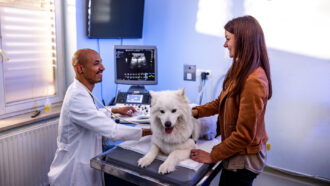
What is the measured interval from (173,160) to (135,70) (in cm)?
143

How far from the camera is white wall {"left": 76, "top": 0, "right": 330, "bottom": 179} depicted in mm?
2098

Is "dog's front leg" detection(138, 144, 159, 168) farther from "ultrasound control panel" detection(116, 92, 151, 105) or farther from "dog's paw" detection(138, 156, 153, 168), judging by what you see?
"ultrasound control panel" detection(116, 92, 151, 105)

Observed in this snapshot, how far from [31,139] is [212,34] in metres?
1.93

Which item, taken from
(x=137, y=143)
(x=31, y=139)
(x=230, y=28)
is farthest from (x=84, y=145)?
(x=230, y=28)

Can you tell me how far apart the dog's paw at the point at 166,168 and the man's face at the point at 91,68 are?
745 millimetres

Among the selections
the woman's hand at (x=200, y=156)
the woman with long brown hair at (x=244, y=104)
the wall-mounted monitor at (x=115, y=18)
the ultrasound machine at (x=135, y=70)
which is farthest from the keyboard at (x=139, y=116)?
the wall-mounted monitor at (x=115, y=18)

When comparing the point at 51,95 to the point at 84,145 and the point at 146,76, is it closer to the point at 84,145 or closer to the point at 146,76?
the point at 146,76

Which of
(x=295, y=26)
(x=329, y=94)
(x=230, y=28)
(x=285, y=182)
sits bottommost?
(x=285, y=182)

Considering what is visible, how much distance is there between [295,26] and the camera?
83.0 inches

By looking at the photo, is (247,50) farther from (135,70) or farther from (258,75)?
(135,70)

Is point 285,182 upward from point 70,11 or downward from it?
downward

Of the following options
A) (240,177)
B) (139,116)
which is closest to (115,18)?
(139,116)

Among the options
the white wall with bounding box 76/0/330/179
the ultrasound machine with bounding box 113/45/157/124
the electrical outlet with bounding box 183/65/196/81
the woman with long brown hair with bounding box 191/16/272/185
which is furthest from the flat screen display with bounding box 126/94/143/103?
the woman with long brown hair with bounding box 191/16/272/185

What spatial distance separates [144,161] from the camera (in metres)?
1.30
